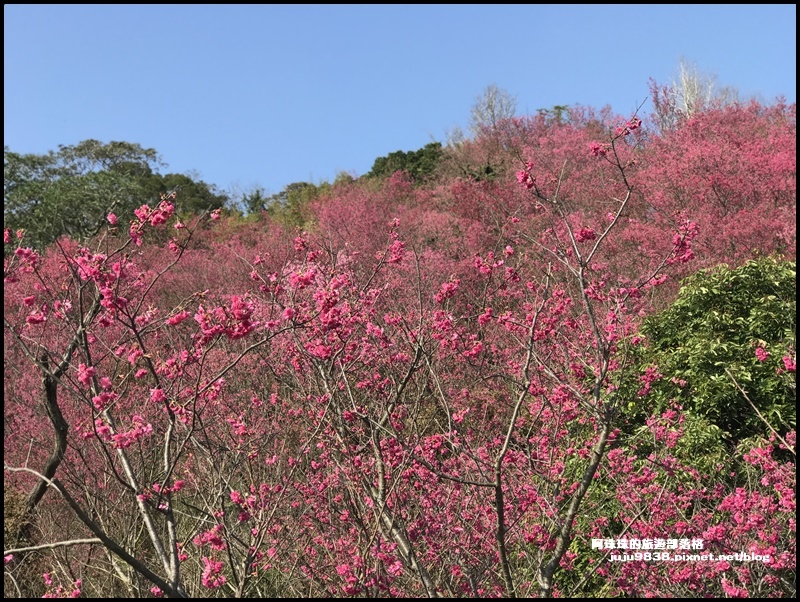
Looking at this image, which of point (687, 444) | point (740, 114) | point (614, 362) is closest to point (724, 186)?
point (740, 114)

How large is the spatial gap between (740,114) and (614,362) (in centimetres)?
1382

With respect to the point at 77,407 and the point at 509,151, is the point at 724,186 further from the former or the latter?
the point at 77,407

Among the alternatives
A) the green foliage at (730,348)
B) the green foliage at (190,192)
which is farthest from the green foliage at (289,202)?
the green foliage at (730,348)

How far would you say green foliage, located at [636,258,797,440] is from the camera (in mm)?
4941

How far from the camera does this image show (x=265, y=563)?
3543 mm

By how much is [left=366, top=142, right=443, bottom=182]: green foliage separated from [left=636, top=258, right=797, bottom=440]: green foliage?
61.4 feet

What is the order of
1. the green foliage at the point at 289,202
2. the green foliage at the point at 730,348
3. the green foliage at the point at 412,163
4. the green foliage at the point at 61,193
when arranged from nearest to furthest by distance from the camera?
the green foliage at the point at 730,348 → the green foliage at the point at 61,193 → the green foliage at the point at 289,202 → the green foliage at the point at 412,163

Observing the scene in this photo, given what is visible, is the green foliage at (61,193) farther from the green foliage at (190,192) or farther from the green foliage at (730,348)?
the green foliage at (730,348)

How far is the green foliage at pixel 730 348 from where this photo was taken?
16.2 feet

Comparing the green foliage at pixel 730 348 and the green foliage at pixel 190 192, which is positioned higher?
the green foliage at pixel 190 192

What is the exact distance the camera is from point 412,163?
83.7 feet

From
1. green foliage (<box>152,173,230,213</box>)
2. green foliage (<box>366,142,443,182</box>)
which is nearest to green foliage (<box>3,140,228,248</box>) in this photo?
green foliage (<box>152,173,230,213</box>)

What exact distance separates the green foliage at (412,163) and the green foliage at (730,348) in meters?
18.7

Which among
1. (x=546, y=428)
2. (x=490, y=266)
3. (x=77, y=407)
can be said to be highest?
(x=490, y=266)
